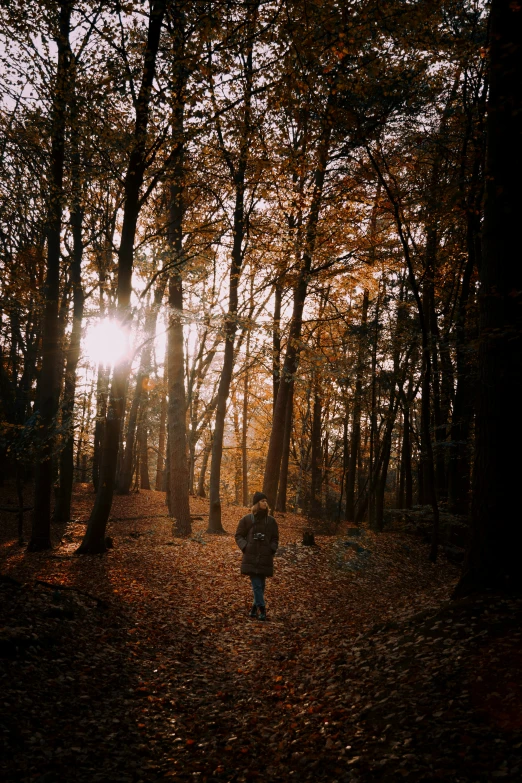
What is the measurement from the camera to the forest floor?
12.8 ft

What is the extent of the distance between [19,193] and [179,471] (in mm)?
9520

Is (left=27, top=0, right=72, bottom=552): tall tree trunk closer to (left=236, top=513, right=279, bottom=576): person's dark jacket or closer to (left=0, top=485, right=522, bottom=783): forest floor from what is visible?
(left=0, top=485, right=522, bottom=783): forest floor

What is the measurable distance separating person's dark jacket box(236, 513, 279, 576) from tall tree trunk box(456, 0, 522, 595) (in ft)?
10.8

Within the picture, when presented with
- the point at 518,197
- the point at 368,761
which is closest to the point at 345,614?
the point at 368,761

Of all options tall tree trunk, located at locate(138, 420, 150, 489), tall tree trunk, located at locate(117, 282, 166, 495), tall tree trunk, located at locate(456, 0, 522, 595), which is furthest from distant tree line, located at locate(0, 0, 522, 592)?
tall tree trunk, located at locate(138, 420, 150, 489)

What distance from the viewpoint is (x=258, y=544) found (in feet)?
27.8

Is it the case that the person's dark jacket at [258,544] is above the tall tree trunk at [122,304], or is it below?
below

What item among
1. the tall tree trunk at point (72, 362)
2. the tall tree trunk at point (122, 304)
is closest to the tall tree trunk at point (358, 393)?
the tall tree trunk at point (122, 304)

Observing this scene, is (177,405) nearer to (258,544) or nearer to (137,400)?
(258,544)

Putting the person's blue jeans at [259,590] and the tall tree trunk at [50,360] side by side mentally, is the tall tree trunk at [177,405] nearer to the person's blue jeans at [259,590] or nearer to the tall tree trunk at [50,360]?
the tall tree trunk at [50,360]

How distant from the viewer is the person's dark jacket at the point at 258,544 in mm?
8359

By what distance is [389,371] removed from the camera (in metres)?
19.6

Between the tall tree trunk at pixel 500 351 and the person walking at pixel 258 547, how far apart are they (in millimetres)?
3305

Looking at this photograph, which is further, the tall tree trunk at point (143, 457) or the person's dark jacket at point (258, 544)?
the tall tree trunk at point (143, 457)
